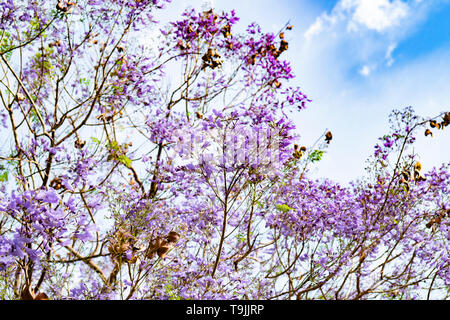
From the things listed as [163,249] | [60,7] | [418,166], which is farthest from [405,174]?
[60,7]

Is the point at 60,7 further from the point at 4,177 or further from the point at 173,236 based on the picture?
the point at 173,236

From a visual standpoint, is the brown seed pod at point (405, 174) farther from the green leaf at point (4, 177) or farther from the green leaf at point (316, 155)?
the green leaf at point (4, 177)

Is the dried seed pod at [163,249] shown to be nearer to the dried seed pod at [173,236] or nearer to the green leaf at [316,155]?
the dried seed pod at [173,236]

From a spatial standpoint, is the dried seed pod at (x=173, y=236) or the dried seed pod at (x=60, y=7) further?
the dried seed pod at (x=60, y=7)

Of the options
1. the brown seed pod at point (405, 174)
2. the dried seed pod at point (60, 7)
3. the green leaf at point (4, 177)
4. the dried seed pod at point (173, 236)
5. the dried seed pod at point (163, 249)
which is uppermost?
the dried seed pod at point (60, 7)

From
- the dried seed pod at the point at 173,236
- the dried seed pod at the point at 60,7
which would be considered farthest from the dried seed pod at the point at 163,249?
the dried seed pod at the point at 60,7

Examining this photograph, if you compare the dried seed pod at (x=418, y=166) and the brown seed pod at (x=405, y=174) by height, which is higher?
the dried seed pod at (x=418, y=166)

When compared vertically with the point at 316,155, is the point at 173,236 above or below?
below

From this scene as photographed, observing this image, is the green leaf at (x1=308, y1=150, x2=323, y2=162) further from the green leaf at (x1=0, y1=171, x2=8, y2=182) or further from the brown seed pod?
the green leaf at (x1=0, y1=171, x2=8, y2=182)

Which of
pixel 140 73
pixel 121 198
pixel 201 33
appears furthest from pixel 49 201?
pixel 201 33

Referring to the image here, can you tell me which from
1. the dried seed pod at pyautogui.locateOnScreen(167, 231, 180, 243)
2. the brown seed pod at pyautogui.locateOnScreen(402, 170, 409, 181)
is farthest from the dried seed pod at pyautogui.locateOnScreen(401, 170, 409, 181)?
the dried seed pod at pyautogui.locateOnScreen(167, 231, 180, 243)

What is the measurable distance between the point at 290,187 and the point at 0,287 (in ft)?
10.9

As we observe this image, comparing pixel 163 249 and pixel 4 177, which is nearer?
pixel 163 249

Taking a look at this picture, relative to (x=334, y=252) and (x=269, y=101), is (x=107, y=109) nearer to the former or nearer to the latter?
(x=269, y=101)
